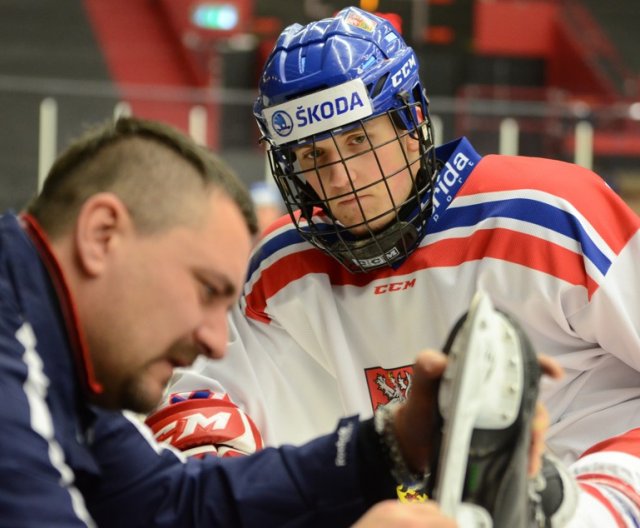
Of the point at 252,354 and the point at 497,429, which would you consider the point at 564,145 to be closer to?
the point at 252,354

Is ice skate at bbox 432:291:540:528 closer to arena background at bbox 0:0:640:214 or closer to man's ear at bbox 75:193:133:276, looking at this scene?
man's ear at bbox 75:193:133:276

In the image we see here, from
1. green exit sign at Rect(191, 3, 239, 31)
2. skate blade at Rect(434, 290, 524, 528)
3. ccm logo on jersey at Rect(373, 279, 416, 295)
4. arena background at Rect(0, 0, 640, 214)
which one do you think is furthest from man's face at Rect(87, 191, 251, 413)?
green exit sign at Rect(191, 3, 239, 31)

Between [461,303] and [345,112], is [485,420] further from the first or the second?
[345,112]

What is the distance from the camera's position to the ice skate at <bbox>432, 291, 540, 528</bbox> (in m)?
1.42

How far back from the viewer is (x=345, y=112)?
7.20 ft

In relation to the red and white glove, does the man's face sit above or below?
above

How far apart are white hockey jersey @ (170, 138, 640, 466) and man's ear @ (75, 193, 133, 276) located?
978 millimetres

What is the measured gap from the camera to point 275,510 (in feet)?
5.71

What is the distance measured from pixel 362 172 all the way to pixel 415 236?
0.58 feet

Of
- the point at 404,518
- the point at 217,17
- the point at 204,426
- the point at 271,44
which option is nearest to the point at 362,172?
the point at 204,426

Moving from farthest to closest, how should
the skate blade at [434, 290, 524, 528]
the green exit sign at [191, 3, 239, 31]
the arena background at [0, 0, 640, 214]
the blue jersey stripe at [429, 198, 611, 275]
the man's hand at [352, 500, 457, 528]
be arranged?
the green exit sign at [191, 3, 239, 31], the arena background at [0, 0, 640, 214], the blue jersey stripe at [429, 198, 611, 275], the skate blade at [434, 290, 524, 528], the man's hand at [352, 500, 457, 528]

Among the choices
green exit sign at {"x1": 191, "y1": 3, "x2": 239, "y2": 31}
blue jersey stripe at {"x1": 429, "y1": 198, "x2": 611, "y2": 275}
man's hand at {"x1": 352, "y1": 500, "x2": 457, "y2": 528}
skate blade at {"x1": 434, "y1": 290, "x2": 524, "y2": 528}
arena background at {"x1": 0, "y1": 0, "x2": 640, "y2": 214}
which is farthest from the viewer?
green exit sign at {"x1": 191, "y1": 3, "x2": 239, "y2": 31}

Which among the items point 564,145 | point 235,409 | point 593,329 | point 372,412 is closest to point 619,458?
point 593,329

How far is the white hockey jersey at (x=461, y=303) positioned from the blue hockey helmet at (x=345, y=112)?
8cm
